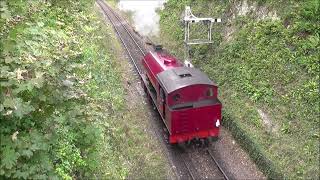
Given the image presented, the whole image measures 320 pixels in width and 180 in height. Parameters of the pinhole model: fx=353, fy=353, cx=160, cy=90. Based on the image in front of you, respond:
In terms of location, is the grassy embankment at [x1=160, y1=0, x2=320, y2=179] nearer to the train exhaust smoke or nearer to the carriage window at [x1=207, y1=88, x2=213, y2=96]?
the carriage window at [x1=207, y1=88, x2=213, y2=96]

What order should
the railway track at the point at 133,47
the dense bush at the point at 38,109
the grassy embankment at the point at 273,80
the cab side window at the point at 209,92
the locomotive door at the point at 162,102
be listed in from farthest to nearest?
the locomotive door at the point at 162,102
the railway track at the point at 133,47
the cab side window at the point at 209,92
the grassy embankment at the point at 273,80
the dense bush at the point at 38,109

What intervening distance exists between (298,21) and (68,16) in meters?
10.6

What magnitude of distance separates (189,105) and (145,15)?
20.6 m

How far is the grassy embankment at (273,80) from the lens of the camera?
1284cm

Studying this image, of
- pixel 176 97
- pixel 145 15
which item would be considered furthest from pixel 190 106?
pixel 145 15

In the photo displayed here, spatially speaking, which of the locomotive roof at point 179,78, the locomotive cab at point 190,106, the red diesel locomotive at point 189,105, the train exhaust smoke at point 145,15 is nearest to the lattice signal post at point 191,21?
the locomotive roof at point 179,78

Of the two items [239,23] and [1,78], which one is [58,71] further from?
[239,23]

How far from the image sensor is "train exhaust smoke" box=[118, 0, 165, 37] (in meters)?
29.5

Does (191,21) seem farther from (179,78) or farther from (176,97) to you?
(176,97)

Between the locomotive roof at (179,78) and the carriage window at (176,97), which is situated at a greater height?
the locomotive roof at (179,78)

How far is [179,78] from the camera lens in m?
13.4

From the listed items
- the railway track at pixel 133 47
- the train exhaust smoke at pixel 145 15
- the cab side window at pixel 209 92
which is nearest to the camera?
the cab side window at pixel 209 92

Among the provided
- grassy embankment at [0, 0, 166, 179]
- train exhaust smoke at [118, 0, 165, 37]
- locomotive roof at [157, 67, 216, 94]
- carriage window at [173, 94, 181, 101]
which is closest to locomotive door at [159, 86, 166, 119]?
locomotive roof at [157, 67, 216, 94]

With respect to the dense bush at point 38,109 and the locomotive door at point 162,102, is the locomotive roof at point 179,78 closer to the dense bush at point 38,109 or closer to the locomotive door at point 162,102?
the locomotive door at point 162,102
